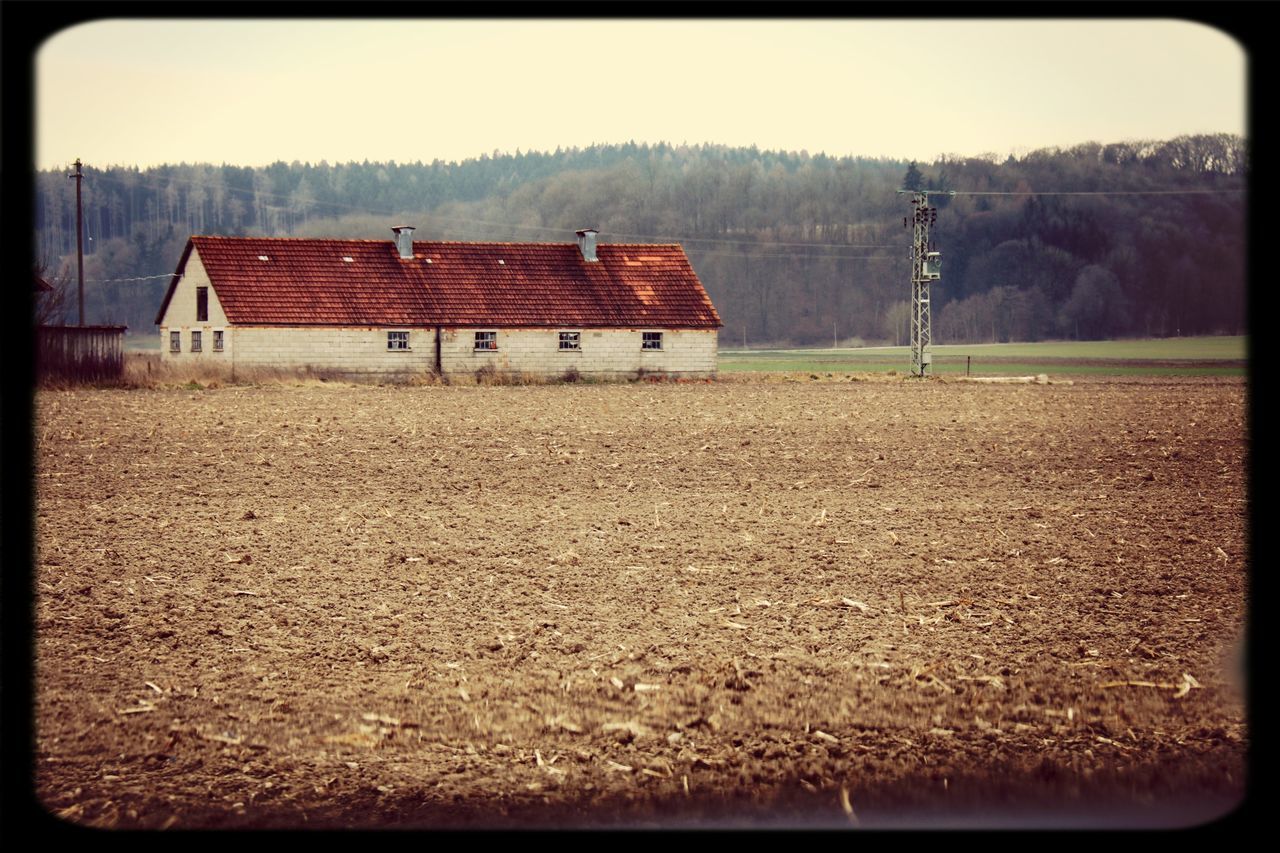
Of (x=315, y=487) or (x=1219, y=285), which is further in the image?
(x=1219, y=285)

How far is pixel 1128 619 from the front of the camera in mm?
6555

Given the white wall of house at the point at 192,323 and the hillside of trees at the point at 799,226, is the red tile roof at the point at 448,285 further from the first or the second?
the hillside of trees at the point at 799,226

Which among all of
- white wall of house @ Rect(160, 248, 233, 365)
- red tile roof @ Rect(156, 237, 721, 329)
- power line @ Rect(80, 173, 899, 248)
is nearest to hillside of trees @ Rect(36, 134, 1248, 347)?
power line @ Rect(80, 173, 899, 248)

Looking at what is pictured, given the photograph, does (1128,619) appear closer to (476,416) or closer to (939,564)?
Answer: (939,564)

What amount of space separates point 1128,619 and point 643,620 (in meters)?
2.69

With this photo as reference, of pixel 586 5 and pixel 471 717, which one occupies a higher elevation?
pixel 586 5

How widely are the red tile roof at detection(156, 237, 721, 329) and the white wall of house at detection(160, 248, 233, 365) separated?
0.54m

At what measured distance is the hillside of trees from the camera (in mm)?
73188

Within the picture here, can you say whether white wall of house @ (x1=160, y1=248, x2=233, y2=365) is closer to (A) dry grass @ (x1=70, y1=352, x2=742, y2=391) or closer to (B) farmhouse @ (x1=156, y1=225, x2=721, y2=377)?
(B) farmhouse @ (x1=156, y1=225, x2=721, y2=377)

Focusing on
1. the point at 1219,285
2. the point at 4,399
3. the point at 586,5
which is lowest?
the point at 4,399

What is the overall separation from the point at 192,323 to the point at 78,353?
27.2ft

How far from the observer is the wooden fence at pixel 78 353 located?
28328mm

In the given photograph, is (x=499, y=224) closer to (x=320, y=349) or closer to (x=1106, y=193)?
(x=1106, y=193)

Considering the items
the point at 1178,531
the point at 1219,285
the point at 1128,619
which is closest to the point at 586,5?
the point at 1128,619
